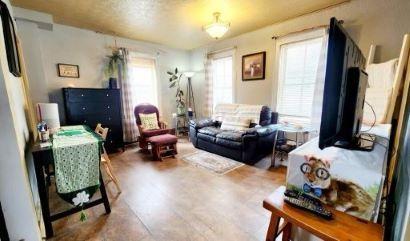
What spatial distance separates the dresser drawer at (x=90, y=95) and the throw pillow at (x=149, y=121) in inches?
26.5

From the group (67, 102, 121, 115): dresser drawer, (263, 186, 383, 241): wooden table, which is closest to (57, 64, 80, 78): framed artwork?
(67, 102, 121, 115): dresser drawer

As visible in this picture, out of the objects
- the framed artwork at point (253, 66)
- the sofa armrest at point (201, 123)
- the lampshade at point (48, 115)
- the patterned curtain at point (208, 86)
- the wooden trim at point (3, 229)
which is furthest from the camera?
the patterned curtain at point (208, 86)

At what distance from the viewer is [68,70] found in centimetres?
354

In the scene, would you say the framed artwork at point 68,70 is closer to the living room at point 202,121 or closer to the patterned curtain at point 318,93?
Result: the living room at point 202,121

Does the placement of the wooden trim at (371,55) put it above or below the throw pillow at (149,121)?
above

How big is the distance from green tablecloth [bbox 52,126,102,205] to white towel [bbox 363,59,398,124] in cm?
302

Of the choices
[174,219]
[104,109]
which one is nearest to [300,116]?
[174,219]

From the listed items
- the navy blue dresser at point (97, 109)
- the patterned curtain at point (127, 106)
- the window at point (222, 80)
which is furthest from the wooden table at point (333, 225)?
the patterned curtain at point (127, 106)

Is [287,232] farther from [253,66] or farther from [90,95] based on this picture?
[90,95]

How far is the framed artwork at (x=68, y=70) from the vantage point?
3452 mm

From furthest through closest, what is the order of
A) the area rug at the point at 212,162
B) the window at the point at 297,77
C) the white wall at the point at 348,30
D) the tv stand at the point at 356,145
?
the window at the point at 297,77, the area rug at the point at 212,162, the white wall at the point at 348,30, the tv stand at the point at 356,145

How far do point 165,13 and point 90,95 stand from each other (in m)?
2.04

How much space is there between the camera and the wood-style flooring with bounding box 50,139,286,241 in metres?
1.62

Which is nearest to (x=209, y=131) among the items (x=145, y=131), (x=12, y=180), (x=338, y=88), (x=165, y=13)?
A: (x=145, y=131)
